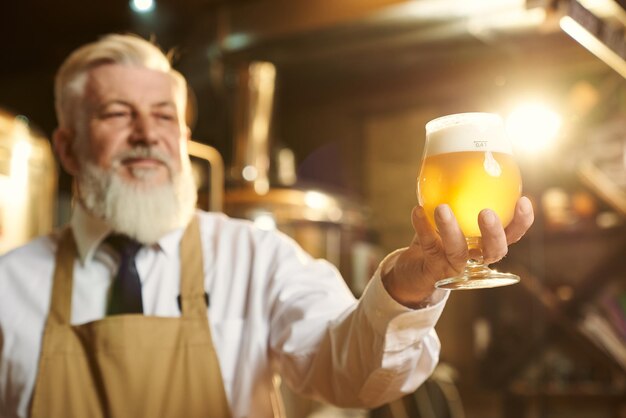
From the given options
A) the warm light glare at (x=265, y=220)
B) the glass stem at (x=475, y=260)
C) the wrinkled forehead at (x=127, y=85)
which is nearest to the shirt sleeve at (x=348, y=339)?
the glass stem at (x=475, y=260)

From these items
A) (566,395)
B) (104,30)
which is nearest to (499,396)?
(566,395)

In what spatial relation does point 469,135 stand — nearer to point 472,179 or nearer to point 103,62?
point 472,179

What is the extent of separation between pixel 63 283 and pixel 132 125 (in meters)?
0.41

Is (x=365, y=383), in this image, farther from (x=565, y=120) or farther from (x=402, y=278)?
(x=565, y=120)

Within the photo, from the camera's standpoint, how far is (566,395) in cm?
480

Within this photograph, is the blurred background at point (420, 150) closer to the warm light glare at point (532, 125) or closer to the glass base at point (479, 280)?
the warm light glare at point (532, 125)

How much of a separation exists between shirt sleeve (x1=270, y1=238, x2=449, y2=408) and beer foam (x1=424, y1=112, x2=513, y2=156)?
0.24 m

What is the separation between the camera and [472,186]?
106 cm

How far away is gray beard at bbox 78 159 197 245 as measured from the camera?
165 cm

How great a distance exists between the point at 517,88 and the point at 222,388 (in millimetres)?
4154

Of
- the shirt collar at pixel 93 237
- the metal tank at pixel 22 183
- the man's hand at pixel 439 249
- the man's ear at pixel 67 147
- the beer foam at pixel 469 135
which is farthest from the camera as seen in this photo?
the metal tank at pixel 22 183

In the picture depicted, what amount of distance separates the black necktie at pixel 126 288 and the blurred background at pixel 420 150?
2.15m

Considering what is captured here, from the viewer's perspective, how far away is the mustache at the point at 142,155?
65.8 inches

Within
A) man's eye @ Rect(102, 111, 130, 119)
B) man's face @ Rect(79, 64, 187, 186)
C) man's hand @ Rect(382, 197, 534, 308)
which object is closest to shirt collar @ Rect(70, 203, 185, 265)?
man's face @ Rect(79, 64, 187, 186)
